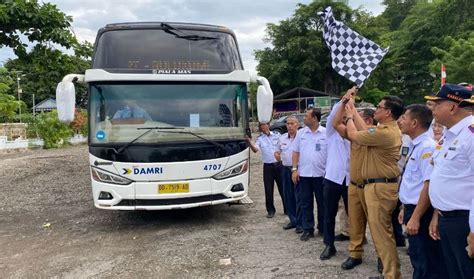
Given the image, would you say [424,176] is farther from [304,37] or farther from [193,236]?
[304,37]

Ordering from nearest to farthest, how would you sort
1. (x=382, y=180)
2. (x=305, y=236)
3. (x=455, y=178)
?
(x=455, y=178), (x=382, y=180), (x=305, y=236)

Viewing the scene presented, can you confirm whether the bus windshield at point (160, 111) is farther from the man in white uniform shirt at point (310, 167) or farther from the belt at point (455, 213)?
the belt at point (455, 213)

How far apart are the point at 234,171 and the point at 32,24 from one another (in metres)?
5.86

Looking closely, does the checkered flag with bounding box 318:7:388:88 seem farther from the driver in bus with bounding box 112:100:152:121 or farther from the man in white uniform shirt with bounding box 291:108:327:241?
the driver in bus with bounding box 112:100:152:121

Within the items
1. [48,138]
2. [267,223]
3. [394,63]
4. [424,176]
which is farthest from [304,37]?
[424,176]

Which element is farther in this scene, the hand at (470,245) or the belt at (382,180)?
the belt at (382,180)

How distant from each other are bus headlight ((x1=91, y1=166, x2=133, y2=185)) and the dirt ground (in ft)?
2.76

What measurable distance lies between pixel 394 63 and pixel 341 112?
35.1 meters

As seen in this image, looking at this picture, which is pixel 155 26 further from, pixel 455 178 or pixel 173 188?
pixel 455 178

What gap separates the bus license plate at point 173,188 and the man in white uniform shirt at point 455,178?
3754 millimetres

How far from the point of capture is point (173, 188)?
19.5ft

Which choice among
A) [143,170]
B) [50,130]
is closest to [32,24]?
[143,170]

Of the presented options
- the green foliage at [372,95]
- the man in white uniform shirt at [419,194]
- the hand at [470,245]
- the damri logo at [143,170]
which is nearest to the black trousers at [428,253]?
the man in white uniform shirt at [419,194]

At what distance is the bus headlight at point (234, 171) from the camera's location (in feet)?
20.3
